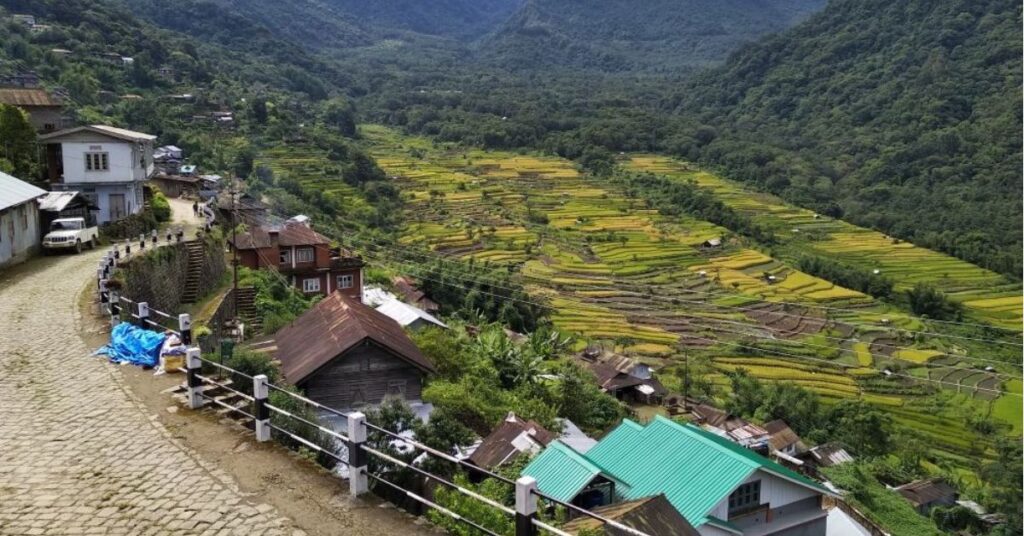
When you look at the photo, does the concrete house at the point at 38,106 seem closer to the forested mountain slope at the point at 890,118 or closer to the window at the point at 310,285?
the window at the point at 310,285

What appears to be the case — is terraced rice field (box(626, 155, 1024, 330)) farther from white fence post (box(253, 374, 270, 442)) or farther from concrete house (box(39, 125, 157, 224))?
white fence post (box(253, 374, 270, 442))

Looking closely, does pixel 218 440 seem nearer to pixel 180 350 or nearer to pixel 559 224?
pixel 180 350

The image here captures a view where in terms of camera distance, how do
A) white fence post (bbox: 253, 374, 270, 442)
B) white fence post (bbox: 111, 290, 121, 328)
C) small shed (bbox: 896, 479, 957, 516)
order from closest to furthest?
white fence post (bbox: 253, 374, 270, 442) < white fence post (bbox: 111, 290, 121, 328) < small shed (bbox: 896, 479, 957, 516)

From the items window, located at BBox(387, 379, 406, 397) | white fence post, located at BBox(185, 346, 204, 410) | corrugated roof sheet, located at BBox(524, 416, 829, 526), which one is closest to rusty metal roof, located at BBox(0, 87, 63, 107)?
window, located at BBox(387, 379, 406, 397)

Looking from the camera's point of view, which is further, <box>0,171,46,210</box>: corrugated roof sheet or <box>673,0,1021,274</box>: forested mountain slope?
<box>673,0,1021,274</box>: forested mountain slope

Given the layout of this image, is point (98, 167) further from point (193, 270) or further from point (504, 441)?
point (504, 441)

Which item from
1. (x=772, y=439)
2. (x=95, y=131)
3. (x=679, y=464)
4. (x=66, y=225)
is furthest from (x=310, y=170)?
(x=679, y=464)
